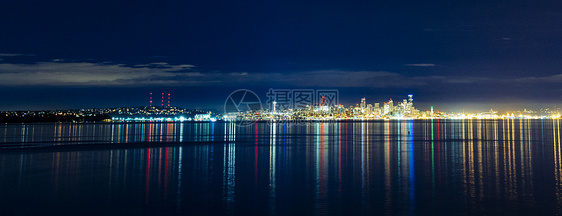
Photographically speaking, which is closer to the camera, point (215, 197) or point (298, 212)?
point (298, 212)

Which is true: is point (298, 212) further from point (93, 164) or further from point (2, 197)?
point (93, 164)

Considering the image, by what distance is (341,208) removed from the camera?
13.1 m

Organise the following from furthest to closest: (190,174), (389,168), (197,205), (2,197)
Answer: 1. (389,168)
2. (190,174)
3. (2,197)
4. (197,205)

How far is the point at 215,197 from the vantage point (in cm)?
1477

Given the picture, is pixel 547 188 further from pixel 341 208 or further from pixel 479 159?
pixel 479 159

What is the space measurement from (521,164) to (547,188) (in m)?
8.31

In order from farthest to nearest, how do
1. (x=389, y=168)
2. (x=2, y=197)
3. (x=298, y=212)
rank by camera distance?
(x=389, y=168), (x=2, y=197), (x=298, y=212)

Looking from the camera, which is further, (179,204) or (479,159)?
(479,159)

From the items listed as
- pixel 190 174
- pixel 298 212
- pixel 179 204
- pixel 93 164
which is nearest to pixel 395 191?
pixel 298 212

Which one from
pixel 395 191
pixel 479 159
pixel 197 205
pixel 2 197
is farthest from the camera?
pixel 479 159

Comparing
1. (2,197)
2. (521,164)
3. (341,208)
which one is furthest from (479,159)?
(2,197)

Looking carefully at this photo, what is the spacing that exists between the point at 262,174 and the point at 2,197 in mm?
10114

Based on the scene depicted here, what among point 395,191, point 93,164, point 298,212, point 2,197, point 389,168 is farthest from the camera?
point 93,164

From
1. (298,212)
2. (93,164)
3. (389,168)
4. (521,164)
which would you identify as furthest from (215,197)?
(521,164)
